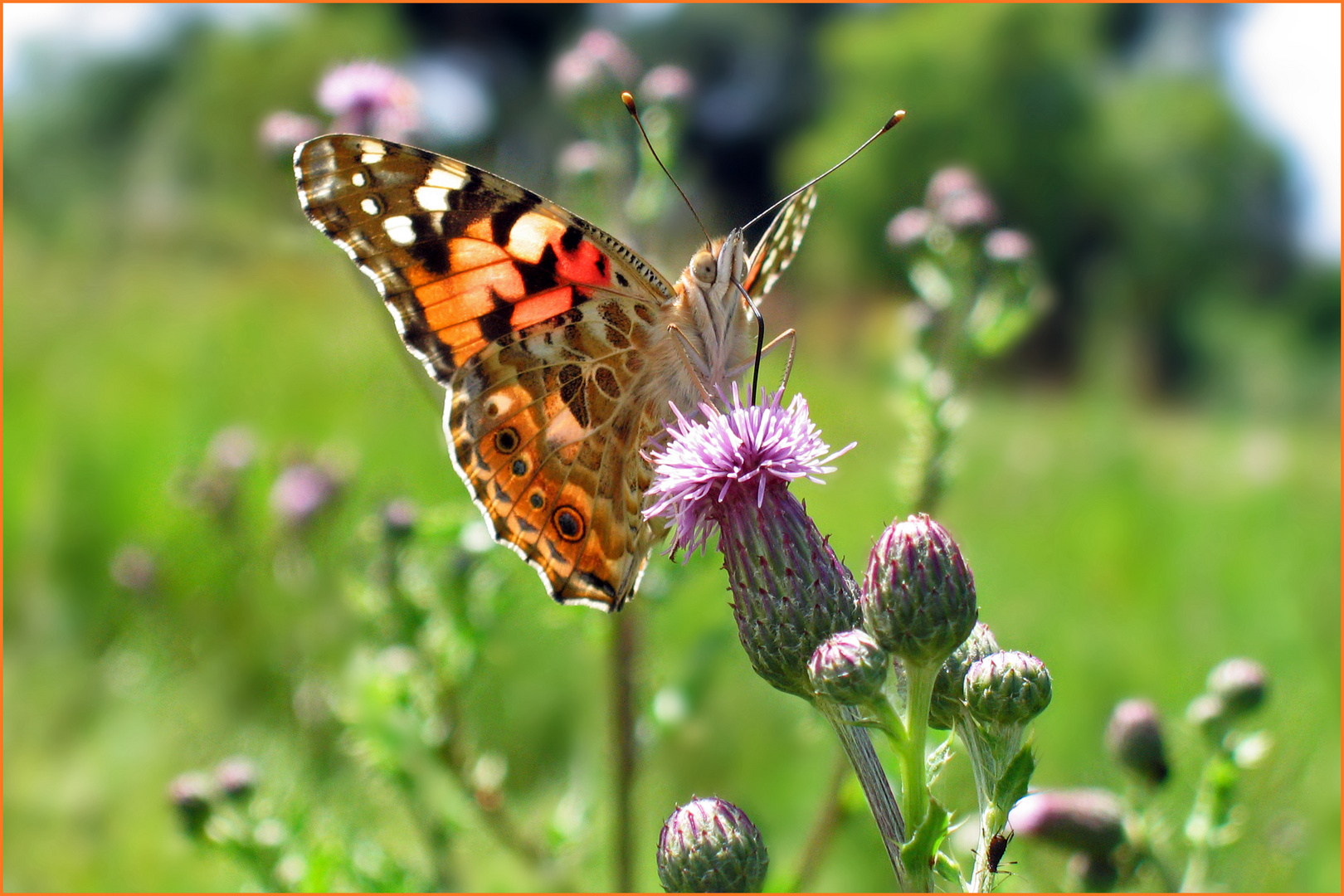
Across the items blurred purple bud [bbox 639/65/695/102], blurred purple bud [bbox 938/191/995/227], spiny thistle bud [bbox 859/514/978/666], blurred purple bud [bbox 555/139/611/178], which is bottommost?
spiny thistle bud [bbox 859/514/978/666]

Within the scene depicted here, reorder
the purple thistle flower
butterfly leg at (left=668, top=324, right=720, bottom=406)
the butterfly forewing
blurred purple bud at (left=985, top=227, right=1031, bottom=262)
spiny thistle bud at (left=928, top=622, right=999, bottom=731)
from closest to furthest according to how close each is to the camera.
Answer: spiny thistle bud at (left=928, top=622, right=999, bottom=731)
the purple thistle flower
butterfly leg at (left=668, top=324, right=720, bottom=406)
the butterfly forewing
blurred purple bud at (left=985, top=227, right=1031, bottom=262)

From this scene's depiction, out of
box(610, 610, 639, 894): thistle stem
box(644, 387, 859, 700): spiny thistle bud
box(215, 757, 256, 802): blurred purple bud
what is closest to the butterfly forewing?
box(644, 387, 859, 700): spiny thistle bud

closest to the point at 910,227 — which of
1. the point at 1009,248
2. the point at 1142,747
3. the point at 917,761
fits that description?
the point at 1009,248

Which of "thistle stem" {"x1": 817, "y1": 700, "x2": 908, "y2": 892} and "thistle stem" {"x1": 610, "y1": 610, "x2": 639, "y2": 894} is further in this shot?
"thistle stem" {"x1": 610, "y1": 610, "x2": 639, "y2": 894}

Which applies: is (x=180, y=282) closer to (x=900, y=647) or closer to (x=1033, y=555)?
(x=1033, y=555)

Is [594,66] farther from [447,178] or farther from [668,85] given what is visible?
[447,178]

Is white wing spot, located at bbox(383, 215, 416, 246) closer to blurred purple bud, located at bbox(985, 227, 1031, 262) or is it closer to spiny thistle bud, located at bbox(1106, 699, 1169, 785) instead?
blurred purple bud, located at bbox(985, 227, 1031, 262)

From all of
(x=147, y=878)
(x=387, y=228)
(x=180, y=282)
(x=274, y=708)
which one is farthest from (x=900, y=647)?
(x=180, y=282)
